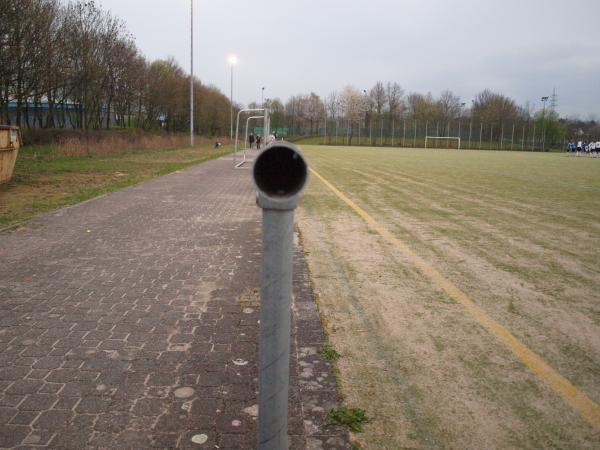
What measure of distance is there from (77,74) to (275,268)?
135 feet

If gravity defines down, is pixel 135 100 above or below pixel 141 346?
above

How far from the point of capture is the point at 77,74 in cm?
3728

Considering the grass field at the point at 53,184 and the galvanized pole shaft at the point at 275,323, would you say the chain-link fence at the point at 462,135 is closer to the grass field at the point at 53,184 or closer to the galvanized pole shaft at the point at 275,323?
the grass field at the point at 53,184

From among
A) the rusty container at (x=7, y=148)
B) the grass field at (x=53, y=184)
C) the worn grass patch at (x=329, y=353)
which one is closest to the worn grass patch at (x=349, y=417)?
the worn grass patch at (x=329, y=353)

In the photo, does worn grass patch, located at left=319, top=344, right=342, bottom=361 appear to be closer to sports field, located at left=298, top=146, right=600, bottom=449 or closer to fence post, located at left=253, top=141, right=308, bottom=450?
sports field, located at left=298, top=146, right=600, bottom=449

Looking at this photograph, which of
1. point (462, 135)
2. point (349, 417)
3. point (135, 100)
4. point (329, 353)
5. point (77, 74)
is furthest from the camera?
point (462, 135)

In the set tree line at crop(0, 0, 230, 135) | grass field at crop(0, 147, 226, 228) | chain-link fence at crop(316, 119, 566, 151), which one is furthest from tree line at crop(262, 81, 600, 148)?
grass field at crop(0, 147, 226, 228)

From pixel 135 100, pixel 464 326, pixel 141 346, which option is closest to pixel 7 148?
pixel 141 346

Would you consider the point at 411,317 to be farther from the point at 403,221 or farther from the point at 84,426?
the point at 403,221

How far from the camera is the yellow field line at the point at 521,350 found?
9.77ft

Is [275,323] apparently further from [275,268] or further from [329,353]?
[329,353]

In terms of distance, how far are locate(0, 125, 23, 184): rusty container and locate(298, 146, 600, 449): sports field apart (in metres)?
9.27

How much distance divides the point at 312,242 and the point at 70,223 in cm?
441

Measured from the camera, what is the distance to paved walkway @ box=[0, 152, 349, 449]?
266 cm
